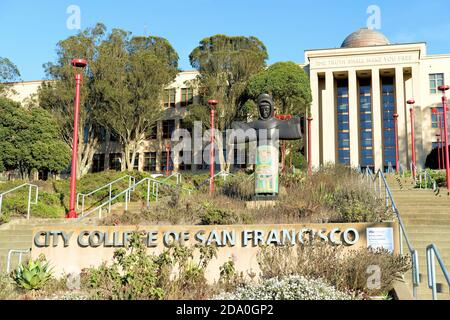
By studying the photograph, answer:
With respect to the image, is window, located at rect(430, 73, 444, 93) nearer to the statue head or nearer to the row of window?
the row of window

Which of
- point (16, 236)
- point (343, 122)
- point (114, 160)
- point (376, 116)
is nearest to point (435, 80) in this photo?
point (376, 116)

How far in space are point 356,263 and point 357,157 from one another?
37.6 meters

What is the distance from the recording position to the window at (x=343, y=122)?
155 feet

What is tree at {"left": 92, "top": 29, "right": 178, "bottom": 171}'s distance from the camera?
35.1 meters

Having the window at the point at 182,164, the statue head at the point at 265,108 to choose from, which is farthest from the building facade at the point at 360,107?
the statue head at the point at 265,108

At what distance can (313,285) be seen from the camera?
22.8ft

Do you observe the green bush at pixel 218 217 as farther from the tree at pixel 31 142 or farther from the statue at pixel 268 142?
the tree at pixel 31 142

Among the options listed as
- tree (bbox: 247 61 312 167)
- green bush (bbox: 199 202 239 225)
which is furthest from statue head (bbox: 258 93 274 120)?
tree (bbox: 247 61 312 167)

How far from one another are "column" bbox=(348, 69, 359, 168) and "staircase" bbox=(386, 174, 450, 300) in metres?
28.2

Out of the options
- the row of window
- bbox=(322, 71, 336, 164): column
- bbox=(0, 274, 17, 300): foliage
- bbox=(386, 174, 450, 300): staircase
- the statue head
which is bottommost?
bbox=(0, 274, 17, 300): foliage

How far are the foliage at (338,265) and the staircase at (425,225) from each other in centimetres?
54

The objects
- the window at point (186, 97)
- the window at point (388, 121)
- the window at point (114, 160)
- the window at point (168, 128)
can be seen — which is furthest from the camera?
the window at point (114, 160)
